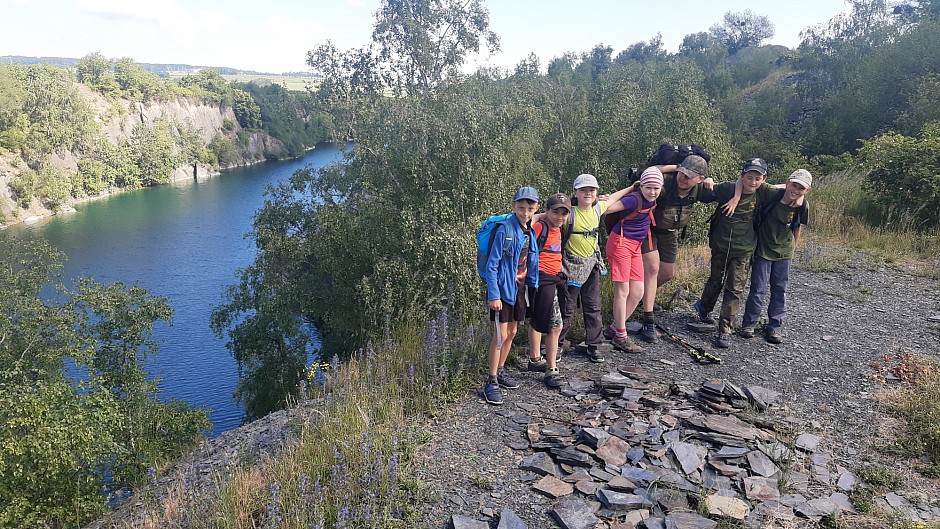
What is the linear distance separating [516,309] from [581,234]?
0.89 m

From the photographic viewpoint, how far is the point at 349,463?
3494mm

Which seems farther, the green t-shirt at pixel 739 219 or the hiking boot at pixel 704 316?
the hiking boot at pixel 704 316

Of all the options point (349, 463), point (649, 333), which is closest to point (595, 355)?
point (649, 333)

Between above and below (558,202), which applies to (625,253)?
below

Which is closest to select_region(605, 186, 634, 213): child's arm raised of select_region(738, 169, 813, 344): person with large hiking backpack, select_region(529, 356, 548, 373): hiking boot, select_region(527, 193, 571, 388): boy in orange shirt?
select_region(527, 193, 571, 388): boy in orange shirt

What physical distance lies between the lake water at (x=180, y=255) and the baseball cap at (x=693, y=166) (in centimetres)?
1414

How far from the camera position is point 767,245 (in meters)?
5.58

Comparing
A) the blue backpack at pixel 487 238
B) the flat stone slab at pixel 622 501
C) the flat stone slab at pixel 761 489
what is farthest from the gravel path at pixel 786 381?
the blue backpack at pixel 487 238

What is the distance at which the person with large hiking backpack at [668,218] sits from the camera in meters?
5.22

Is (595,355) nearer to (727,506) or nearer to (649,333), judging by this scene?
(649,333)

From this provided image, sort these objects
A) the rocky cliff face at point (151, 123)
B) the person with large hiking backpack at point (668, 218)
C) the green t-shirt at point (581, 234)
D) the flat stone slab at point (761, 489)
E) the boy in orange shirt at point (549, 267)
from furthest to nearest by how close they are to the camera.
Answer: the rocky cliff face at point (151, 123) → the person with large hiking backpack at point (668, 218) → the green t-shirt at point (581, 234) → the boy in orange shirt at point (549, 267) → the flat stone slab at point (761, 489)

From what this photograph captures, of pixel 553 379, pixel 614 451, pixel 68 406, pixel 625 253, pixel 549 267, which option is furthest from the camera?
pixel 68 406

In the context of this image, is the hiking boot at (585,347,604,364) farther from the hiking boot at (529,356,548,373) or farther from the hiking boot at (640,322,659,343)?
the hiking boot at (640,322,659,343)

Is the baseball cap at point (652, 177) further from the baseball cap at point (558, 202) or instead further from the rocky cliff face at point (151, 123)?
the rocky cliff face at point (151, 123)
